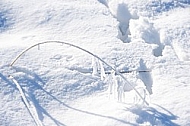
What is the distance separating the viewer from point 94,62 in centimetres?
304

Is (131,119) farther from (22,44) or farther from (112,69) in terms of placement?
(22,44)

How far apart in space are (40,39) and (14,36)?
223mm

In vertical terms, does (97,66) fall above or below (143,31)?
below

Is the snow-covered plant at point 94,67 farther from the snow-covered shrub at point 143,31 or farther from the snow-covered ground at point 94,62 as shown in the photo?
the snow-covered shrub at point 143,31

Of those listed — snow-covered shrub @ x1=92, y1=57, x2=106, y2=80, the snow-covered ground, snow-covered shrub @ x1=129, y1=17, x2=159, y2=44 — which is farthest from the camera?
snow-covered shrub @ x1=129, y1=17, x2=159, y2=44

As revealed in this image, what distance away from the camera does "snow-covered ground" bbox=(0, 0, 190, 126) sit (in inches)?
109

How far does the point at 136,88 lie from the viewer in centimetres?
295

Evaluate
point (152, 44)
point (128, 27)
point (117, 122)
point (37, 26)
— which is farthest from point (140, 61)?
point (37, 26)

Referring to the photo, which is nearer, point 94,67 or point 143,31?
point 94,67

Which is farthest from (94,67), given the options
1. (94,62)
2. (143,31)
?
(143,31)

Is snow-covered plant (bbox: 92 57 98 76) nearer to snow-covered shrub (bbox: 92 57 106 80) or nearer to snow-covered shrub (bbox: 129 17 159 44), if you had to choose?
snow-covered shrub (bbox: 92 57 106 80)

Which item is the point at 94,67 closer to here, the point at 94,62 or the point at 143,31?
the point at 94,62

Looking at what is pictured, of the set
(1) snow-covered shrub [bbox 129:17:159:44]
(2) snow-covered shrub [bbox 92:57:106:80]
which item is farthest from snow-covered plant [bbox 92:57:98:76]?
(1) snow-covered shrub [bbox 129:17:159:44]

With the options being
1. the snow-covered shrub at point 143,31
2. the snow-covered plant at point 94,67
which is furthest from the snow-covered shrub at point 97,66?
the snow-covered shrub at point 143,31
